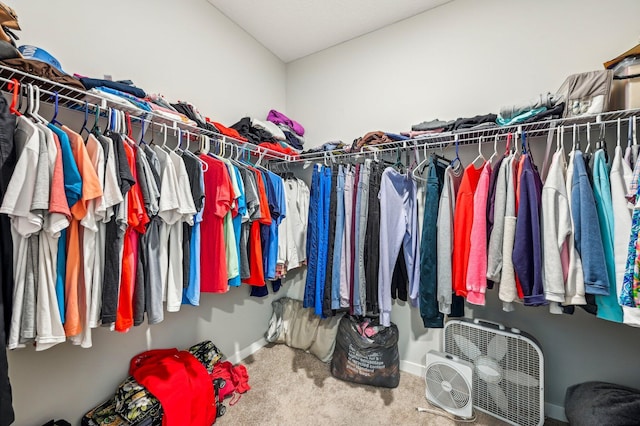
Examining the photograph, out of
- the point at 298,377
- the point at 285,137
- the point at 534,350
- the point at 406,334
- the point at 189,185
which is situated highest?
the point at 285,137

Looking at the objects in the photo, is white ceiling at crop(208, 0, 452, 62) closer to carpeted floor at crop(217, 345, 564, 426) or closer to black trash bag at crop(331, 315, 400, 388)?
black trash bag at crop(331, 315, 400, 388)

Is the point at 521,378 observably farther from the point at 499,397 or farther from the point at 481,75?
the point at 481,75

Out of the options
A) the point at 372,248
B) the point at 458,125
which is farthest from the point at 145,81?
the point at 458,125

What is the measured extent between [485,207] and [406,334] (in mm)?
1244

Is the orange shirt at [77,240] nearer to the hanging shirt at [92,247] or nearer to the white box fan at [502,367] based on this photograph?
the hanging shirt at [92,247]

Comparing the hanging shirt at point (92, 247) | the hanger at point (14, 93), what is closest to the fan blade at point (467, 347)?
the hanging shirt at point (92, 247)

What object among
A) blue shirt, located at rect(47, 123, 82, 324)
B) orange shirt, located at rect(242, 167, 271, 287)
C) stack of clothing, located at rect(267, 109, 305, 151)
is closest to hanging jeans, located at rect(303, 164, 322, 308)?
orange shirt, located at rect(242, 167, 271, 287)

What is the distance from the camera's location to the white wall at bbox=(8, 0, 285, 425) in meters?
1.20

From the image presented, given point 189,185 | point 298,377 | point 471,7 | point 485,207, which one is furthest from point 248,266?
point 471,7

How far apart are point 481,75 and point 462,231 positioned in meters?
1.18

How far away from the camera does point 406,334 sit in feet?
6.79

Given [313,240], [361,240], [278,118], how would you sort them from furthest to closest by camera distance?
[278,118], [313,240], [361,240]

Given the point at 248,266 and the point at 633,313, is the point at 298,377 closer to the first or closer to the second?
the point at 248,266

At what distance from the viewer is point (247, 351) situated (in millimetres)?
2244
